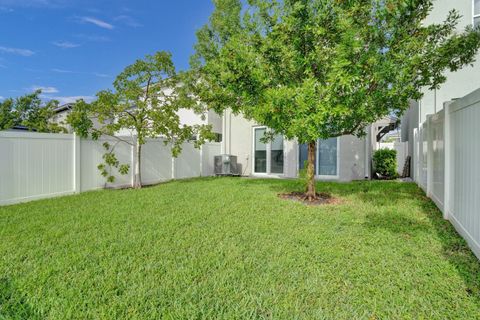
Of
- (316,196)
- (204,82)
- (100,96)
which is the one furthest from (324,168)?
(100,96)

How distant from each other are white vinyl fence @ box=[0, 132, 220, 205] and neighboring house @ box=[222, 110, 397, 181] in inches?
183

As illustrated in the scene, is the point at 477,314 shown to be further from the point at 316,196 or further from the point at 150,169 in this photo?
the point at 150,169

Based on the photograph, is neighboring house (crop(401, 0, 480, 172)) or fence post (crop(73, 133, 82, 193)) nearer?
fence post (crop(73, 133, 82, 193))

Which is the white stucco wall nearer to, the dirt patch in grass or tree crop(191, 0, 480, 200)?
tree crop(191, 0, 480, 200)

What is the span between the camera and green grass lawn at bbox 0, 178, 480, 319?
2.49 metres

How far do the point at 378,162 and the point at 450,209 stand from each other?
9060 millimetres

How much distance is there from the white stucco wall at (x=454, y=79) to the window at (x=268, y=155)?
5.94 metres

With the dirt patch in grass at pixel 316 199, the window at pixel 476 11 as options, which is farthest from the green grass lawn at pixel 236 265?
the window at pixel 476 11

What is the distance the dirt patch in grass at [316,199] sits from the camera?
712cm

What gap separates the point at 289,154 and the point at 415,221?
7.94m

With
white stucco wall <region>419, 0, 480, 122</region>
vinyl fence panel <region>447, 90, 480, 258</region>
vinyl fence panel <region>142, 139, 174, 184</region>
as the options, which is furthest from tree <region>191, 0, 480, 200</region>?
vinyl fence panel <region>142, 139, 174, 184</region>

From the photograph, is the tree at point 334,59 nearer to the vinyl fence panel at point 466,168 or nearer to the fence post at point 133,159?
the vinyl fence panel at point 466,168

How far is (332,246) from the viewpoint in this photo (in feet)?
13.1

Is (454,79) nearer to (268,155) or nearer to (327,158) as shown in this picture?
(327,158)
